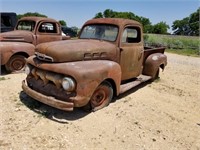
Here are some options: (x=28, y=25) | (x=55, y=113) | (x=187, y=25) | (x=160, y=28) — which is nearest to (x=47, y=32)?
(x=28, y=25)

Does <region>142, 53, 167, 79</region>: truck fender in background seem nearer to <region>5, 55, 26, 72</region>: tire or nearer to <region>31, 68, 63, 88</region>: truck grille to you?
<region>31, 68, 63, 88</region>: truck grille

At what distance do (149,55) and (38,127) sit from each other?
4230mm

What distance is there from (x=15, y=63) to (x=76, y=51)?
352cm

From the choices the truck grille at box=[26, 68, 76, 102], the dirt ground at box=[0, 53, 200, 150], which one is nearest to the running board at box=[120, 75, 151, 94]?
the dirt ground at box=[0, 53, 200, 150]

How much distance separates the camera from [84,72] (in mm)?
4309

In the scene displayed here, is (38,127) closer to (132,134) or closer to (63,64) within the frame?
(63,64)

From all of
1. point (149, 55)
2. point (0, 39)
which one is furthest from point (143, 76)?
point (0, 39)

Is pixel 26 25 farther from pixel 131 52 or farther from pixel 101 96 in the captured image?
pixel 101 96

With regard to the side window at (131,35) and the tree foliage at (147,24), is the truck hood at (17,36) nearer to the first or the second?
the side window at (131,35)

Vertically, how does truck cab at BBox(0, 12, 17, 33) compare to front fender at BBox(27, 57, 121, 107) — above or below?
above

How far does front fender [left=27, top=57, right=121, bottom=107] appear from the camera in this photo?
4258 mm

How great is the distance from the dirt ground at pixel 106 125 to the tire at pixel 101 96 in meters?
0.12

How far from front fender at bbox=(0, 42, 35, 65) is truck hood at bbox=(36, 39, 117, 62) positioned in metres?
2.60

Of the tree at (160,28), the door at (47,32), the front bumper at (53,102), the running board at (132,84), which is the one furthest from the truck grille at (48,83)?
the tree at (160,28)
